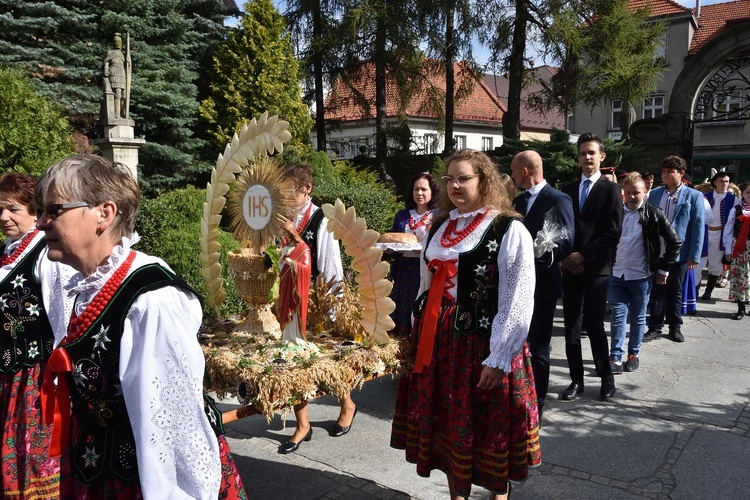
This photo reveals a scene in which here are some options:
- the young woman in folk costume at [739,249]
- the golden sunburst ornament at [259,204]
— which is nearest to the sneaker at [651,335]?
the young woman in folk costume at [739,249]

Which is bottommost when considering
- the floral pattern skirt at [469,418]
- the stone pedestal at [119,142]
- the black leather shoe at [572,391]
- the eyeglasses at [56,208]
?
the black leather shoe at [572,391]

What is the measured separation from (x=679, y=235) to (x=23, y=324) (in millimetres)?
6974

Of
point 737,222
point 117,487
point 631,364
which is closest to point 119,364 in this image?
point 117,487

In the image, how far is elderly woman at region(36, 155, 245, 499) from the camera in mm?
1549

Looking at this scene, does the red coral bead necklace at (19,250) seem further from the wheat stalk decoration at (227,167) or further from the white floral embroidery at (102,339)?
the white floral embroidery at (102,339)

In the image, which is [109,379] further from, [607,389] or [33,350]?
[607,389]

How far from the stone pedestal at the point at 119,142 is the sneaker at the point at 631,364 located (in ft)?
32.0

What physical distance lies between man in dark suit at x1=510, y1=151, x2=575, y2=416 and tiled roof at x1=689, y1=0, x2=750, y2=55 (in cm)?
2882

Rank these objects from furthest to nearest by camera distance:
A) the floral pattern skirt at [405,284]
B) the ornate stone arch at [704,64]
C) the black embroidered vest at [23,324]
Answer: the ornate stone arch at [704,64] < the floral pattern skirt at [405,284] < the black embroidered vest at [23,324]

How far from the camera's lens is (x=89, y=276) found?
174 cm

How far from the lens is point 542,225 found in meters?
4.23

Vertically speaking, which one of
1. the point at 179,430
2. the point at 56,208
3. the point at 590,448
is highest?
the point at 56,208

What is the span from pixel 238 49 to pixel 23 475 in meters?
14.9

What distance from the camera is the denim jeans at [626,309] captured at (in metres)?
5.64
